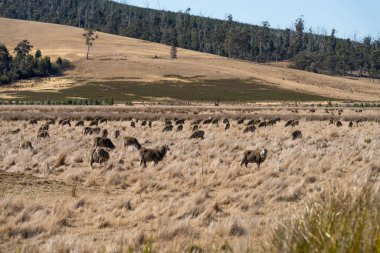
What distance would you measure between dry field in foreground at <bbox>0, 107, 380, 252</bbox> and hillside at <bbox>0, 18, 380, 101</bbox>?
78.9 metres

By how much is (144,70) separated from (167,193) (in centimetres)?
11091

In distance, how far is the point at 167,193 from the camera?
1197cm

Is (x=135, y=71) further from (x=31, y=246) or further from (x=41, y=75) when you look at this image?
(x=31, y=246)

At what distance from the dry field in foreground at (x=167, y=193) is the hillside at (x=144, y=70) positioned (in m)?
78.9

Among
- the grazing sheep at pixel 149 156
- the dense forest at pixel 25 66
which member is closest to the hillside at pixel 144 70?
the dense forest at pixel 25 66

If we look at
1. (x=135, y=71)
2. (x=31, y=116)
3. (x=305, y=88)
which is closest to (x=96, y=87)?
(x=135, y=71)

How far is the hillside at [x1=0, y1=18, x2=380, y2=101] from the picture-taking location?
10912 centimetres

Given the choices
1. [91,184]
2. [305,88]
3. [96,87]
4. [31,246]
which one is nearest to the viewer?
[31,246]

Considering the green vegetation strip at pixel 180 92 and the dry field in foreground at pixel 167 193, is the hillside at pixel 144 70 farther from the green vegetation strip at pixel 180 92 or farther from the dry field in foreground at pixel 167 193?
the dry field in foreground at pixel 167 193

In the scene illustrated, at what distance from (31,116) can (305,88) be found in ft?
274

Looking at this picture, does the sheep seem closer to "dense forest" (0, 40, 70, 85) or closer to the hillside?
the hillside

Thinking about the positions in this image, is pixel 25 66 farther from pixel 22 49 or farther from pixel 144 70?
pixel 144 70

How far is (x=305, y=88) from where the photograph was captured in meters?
113

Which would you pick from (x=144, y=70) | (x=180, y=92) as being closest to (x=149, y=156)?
(x=180, y=92)
